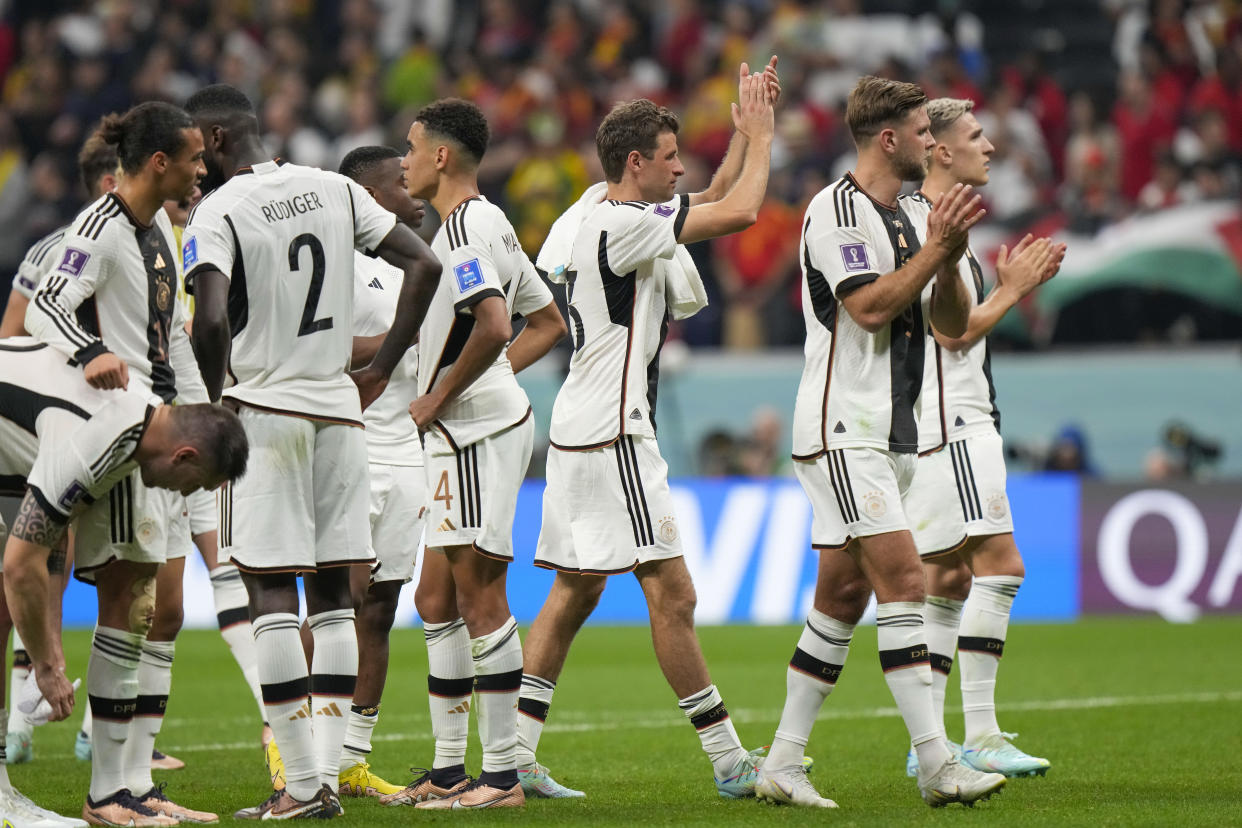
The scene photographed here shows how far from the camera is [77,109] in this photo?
19.7 metres

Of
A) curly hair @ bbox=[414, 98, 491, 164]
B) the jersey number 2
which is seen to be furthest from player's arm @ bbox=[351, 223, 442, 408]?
curly hair @ bbox=[414, 98, 491, 164]

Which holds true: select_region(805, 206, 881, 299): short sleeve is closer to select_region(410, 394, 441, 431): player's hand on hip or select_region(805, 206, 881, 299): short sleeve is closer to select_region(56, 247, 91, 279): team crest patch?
select_region(410, 394, 441, 431): player's hand on hip

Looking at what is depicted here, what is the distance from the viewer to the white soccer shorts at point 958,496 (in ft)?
23.8

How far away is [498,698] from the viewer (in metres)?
6.23

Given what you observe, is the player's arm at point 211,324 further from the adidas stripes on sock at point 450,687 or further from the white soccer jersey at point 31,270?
the white soccer jersey at point 31,270

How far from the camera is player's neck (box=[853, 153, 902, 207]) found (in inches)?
248

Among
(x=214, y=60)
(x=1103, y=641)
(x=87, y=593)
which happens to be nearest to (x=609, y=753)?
(x=1103, y=641)

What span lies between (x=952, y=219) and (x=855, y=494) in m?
1.06

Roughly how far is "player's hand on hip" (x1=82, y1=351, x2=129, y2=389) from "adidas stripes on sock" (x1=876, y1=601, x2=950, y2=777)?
2.78 metres

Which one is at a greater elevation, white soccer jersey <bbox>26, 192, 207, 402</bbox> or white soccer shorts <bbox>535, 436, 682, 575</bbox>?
white soccer jersey <bbox>26, 192, 207, 402</bbox>

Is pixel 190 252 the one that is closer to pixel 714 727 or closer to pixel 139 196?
pixel 139 196

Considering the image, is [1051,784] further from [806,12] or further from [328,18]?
[328,18]

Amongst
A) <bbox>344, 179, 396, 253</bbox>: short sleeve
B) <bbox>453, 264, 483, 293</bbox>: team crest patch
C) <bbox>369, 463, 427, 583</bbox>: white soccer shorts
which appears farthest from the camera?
<bbox>369, 463, 427, 583</bbox>: white soccer shorts

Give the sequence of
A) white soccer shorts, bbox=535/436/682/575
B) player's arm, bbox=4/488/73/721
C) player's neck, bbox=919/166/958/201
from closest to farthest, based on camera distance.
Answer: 1. player's arm, bbox=4/488/73/721
2. white soccer shorts, bbox=535/436/682/575
3. player's neck, bbox=919/166/958/201
